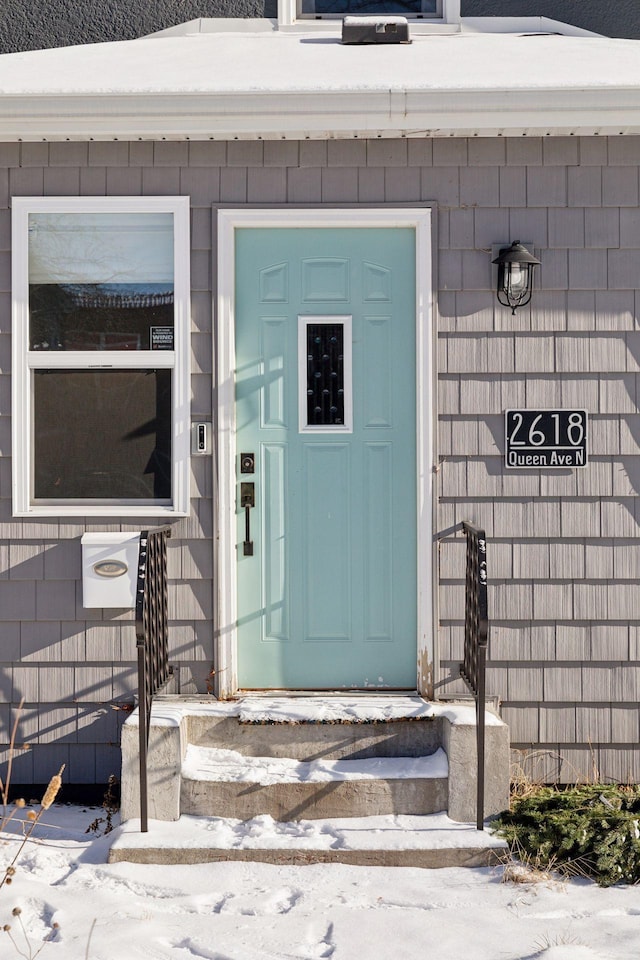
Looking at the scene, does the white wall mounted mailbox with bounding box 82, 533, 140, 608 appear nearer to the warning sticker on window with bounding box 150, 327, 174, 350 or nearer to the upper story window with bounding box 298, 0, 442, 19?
the warning sticker on window with bounding box 150, 327, 174, 350

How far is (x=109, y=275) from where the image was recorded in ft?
12.8

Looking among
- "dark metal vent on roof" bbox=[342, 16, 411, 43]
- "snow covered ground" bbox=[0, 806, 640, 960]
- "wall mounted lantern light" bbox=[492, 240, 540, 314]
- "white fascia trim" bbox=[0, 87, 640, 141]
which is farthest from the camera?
"dark metal vent on roof" bbox=[342, 16, 411, 43]

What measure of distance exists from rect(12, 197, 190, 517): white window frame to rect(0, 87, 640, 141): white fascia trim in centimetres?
32

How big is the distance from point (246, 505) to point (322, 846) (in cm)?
149

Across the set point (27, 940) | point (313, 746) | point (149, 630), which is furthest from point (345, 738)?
point (27, 940)

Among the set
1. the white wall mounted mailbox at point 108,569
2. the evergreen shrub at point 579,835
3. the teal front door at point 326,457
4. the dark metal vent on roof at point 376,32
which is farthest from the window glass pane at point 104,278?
the evergreen shrub at point 579,835

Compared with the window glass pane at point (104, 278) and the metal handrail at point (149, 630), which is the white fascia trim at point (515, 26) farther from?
the metal handrail at point (149, 630)

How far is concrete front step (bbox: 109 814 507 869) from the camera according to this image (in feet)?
10.4

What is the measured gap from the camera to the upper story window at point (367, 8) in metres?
5.00

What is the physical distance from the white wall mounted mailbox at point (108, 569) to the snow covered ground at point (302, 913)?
3.47 ft

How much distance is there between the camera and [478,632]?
3.30 meters

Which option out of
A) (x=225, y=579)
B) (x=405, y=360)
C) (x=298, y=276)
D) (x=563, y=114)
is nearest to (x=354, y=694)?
(x=225, y=579)

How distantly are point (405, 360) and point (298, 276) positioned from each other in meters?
0.62

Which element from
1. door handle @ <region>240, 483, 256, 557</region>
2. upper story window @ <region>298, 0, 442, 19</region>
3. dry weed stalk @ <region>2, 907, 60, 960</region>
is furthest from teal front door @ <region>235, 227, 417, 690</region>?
upper story window @ <region>298, 0, 442, 19</region>
